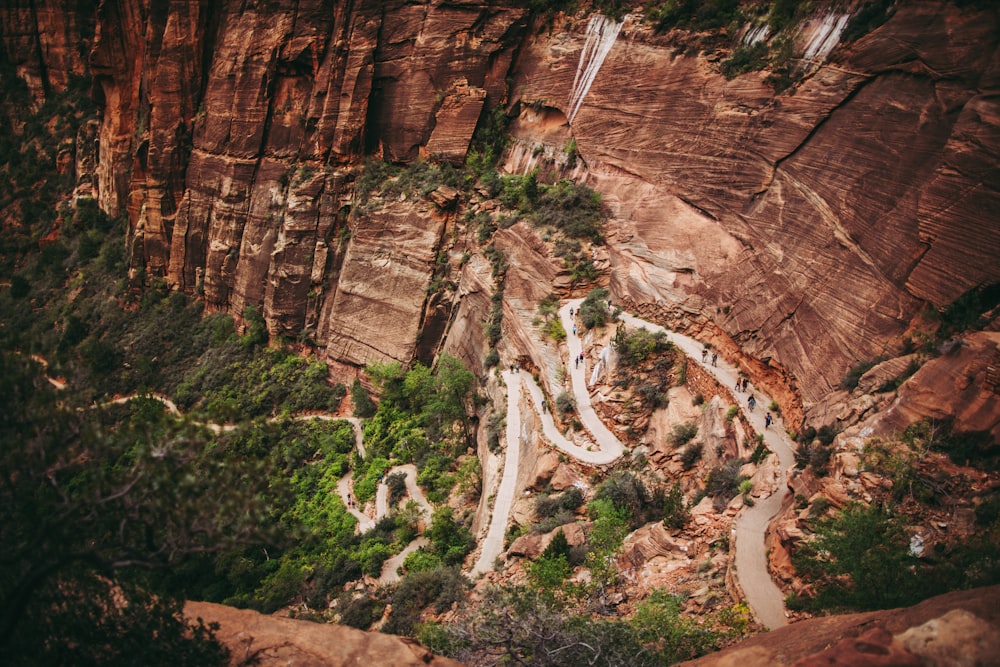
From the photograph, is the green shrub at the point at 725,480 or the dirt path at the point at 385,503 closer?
the green shrub at the point at 725,480

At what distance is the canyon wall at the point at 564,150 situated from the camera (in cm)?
1883

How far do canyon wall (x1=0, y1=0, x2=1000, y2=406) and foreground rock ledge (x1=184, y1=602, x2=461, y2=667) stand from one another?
15.5 metres

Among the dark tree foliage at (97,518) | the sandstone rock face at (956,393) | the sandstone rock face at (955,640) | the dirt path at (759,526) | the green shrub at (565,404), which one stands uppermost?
the sandstone rock face at (956,393)

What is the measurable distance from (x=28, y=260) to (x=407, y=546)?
157ft

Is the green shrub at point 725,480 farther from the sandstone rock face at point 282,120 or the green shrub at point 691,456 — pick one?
the sandstone rock face at point 282,120

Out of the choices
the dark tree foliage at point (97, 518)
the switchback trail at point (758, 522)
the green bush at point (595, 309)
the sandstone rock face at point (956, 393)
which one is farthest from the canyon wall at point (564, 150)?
the dark tree foliage at point (97, 518)

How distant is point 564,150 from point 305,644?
30580mm

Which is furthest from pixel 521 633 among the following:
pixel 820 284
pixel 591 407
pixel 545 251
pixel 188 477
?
pixel 545 251

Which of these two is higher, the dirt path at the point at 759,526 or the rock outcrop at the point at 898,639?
the rock outcrop at the point at 898,639

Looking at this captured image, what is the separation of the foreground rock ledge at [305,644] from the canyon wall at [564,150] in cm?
1553

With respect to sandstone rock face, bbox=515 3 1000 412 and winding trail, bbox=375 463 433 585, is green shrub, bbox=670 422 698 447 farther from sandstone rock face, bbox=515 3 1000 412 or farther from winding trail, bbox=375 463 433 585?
winding trail, bbox=375 463 433 585

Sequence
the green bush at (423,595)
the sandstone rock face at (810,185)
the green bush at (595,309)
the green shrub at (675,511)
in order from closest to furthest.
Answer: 1. the sandstone rock face at (810,185)
2. the green shrub at (675,511)
3. the green bush at (423,595)
4. the green bush at (595,309)

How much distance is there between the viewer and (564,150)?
35750mm

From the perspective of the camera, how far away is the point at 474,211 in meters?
37.6
